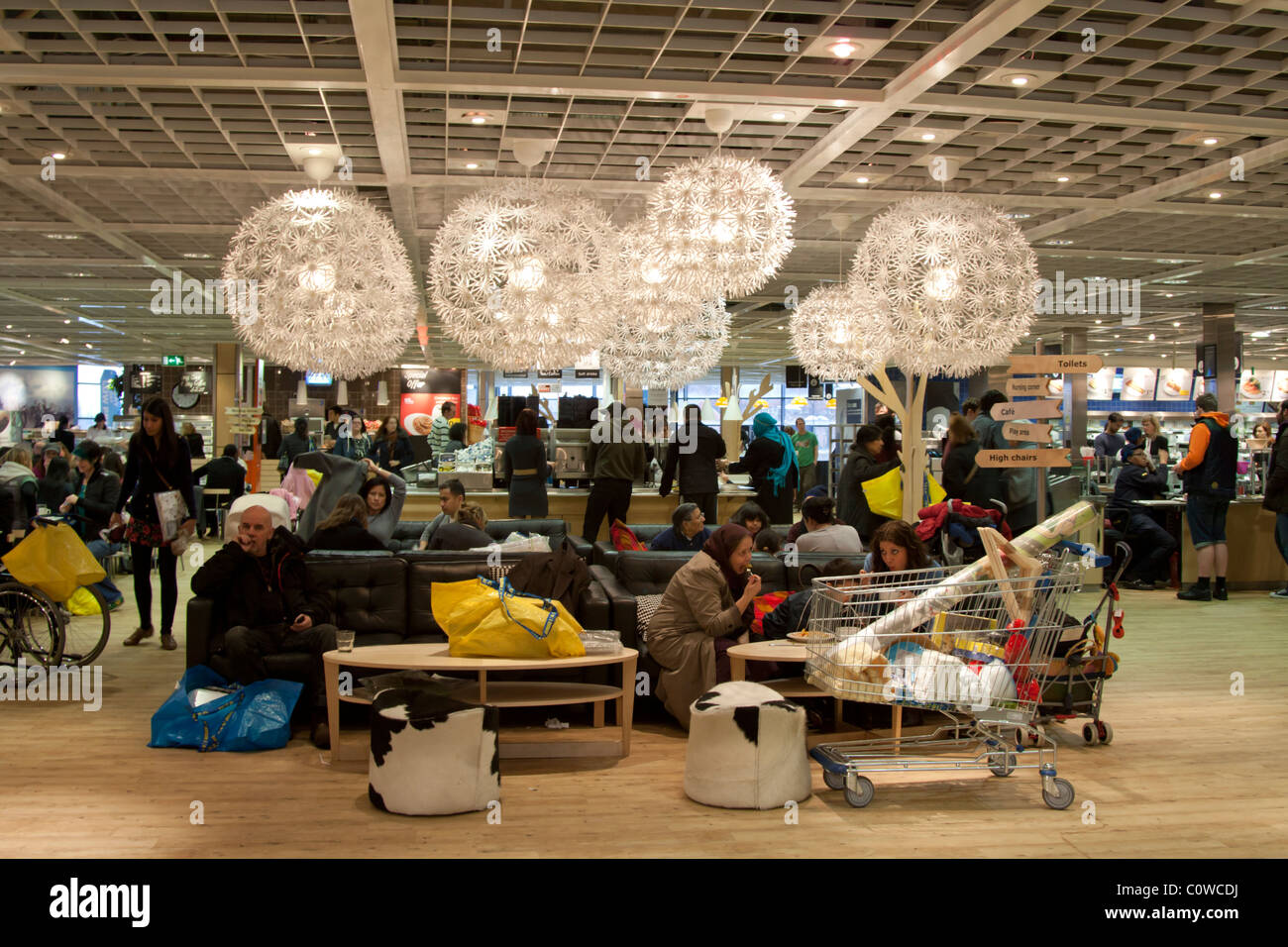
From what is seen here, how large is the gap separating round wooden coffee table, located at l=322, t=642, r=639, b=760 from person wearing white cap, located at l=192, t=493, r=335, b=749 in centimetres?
40

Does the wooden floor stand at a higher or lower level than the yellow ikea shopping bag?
lower

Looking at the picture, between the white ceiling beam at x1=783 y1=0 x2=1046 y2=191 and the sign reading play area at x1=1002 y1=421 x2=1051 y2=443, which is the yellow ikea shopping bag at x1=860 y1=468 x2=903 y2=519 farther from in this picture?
the white ceiling beam at x1=783 y1=0 x2=1046 y2=191

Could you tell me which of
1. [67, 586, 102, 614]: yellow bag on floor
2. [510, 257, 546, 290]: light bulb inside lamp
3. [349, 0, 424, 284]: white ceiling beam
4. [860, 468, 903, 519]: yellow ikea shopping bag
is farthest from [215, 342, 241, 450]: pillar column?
[510, 257, 546, 290]: light bulb inside lamp

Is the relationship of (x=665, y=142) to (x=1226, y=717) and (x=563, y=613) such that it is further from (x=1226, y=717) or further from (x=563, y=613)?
(x=1226, y=717)

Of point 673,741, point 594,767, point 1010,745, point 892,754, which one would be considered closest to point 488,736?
point 594,767

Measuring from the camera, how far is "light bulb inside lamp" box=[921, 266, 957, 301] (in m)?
6.96

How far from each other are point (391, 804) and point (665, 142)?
6.06 metres

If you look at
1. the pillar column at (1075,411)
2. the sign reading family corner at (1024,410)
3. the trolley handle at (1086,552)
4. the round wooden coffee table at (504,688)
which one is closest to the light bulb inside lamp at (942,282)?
the sign reading family corner at (1024,410)

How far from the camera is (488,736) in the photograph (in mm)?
4367

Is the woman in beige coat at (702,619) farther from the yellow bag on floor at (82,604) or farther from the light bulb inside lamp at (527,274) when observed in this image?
the yellow bag on floor at (82,604)

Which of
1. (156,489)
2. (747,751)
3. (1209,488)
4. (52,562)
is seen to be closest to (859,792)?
(747,751)

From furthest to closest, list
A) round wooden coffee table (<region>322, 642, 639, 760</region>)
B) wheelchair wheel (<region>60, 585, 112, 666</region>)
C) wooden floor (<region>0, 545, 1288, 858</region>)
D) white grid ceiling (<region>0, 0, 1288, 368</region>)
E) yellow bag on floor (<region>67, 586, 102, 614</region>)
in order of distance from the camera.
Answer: yellow bag on floor (<region>67, 586, 102, 614</region>) → wheelchair wheel (<region>60, 585, 112, 666</region>) → white grid ceiling (<region>0, 0, 1288, 368</region>) → round wooden coffee table (<region>322, 642, 639, 760</region>) → wooden floor (<region>0, 545, 1288, 858</region>)

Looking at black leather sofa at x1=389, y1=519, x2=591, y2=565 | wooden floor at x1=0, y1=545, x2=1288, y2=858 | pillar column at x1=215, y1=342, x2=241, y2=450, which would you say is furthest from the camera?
pillar column at x1=215, y1=342, x2=241, y2=450

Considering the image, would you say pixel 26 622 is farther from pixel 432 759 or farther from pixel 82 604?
pixel 432 759
